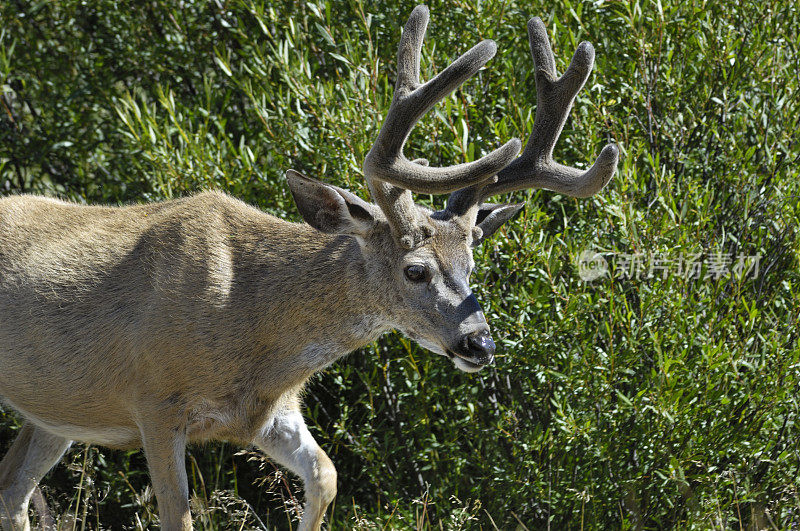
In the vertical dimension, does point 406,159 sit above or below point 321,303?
above

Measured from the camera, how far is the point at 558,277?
6.38 m

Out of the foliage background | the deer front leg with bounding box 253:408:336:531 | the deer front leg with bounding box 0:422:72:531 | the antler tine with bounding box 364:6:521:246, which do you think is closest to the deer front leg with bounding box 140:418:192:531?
the foliage background

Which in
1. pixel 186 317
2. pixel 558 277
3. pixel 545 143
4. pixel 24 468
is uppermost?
pixel 545 143

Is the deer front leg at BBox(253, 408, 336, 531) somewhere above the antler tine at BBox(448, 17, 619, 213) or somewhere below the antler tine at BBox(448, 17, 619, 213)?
below


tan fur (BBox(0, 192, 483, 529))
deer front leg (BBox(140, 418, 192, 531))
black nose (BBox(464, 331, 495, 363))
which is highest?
black nose (BBox(464, 331, 495, 363))

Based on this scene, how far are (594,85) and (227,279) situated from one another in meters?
2.59

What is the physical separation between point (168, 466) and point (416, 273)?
62.0 inches

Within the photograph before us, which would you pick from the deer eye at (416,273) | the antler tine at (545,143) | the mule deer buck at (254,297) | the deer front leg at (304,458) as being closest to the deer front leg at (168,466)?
the mule deer buck at (254,297)

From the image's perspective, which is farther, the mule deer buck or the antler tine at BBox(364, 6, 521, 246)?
the mule deer buck

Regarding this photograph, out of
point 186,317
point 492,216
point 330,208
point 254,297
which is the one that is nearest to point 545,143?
point 492,216

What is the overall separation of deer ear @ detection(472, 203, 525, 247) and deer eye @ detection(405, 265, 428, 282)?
0.60 m

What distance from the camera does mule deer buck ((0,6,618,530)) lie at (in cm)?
508

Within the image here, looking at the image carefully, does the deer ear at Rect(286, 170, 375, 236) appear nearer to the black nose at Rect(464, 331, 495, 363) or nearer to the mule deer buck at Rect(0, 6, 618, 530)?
the mule deer buck at Rect(0, 6, 618, 530)

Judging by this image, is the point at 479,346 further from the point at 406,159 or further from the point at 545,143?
the point at 545,143
